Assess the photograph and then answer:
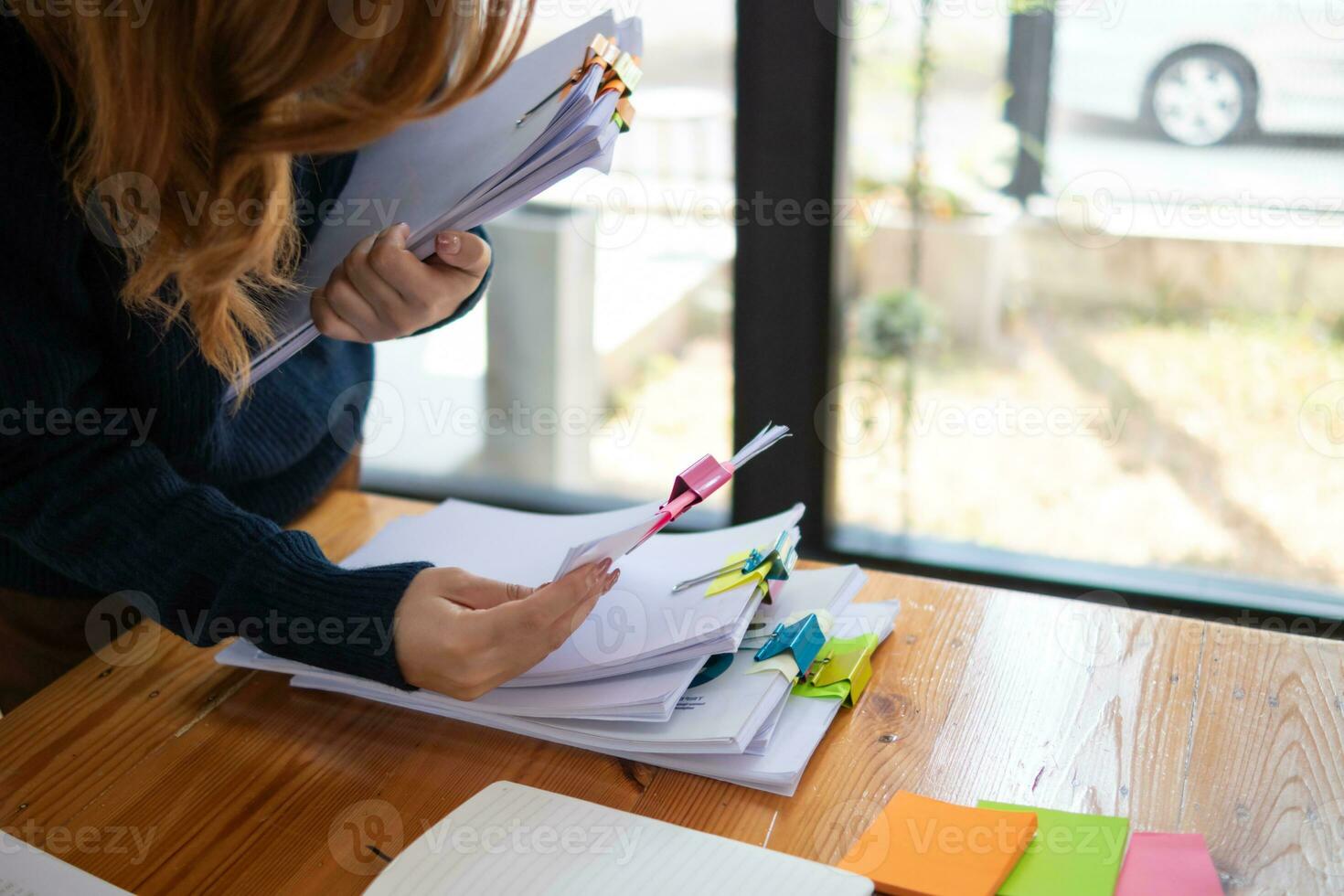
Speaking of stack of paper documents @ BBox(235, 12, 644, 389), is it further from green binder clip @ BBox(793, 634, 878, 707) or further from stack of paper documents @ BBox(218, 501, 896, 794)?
green binder clip @ BBox(793, 634, 878, 707)

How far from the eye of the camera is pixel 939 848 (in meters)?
0.57

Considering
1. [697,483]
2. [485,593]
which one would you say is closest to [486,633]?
[485,593]

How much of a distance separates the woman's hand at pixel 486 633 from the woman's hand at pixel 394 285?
227 millimetres

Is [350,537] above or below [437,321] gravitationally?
below

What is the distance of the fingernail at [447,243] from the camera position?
724 millimetres

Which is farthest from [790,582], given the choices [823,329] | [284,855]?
[823,329]

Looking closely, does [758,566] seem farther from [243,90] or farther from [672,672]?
[243,90]

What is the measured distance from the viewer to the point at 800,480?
161cm

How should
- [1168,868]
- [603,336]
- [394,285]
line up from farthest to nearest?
[603,336]
[394,285]
[1168,868]

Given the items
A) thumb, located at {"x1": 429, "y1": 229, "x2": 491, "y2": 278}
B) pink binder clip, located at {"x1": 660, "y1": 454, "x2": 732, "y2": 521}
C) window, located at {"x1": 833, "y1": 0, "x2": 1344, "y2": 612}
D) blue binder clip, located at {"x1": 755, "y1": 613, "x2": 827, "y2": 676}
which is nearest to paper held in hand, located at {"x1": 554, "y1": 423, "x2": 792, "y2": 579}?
pink binder clip, located at {"x1": 660, "y1": 454, "x2": 732, "y2": 521}

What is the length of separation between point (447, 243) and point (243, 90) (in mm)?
171

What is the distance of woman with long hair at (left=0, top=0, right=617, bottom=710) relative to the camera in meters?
0.58

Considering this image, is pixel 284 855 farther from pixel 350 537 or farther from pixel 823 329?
pixel 823 329

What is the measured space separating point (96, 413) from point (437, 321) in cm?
25
